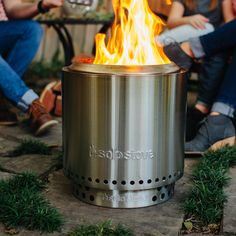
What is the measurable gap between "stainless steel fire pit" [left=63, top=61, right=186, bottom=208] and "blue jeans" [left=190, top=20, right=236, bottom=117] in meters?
0.82

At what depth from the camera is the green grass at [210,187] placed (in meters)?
2.03

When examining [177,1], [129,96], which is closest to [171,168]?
[129,96]

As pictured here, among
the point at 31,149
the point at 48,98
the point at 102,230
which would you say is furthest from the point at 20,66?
the point at 102,230

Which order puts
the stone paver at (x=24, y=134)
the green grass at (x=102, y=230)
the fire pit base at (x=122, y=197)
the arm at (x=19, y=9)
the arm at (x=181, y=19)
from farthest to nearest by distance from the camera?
the arm at (x=181, y=19), the arm at (x=19, y=9), the stone paver at (x=24, y=134), the fire pit base at (x=122, y=197), the green grass at (x=102, y=230)

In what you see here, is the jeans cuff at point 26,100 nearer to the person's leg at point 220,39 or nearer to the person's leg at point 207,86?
the person's leg at point 207,86

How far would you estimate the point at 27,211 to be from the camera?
1.94m

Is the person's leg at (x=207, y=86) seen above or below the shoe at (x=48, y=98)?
above

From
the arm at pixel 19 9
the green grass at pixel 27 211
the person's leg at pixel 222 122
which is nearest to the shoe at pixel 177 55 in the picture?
the person's leg at pixel 222 122

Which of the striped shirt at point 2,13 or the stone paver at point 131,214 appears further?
the striped shirt at point 2,13

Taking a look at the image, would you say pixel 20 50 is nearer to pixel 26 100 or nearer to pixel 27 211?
pixel 26 100

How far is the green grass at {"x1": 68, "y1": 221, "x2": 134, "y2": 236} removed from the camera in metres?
1.82

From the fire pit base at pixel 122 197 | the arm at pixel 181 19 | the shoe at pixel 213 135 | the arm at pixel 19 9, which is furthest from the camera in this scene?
the arm at pixel 181 19

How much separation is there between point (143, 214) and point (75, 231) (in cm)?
34

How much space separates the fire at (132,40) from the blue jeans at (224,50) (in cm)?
76
